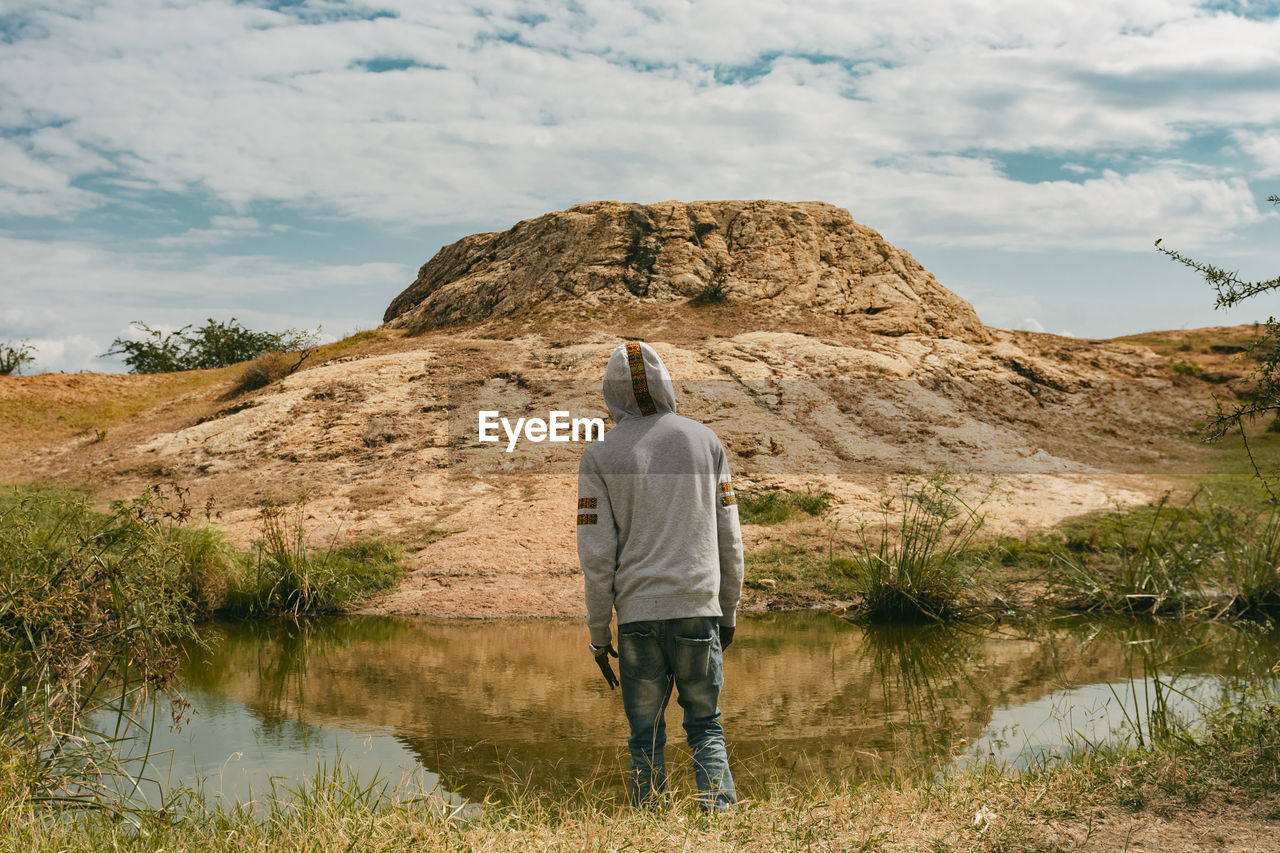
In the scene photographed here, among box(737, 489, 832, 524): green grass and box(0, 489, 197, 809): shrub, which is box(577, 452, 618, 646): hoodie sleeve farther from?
box(737, 489, 832, 524): green grass

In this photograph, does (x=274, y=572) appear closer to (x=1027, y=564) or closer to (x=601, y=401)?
(x=601, y=401)

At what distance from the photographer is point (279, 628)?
9.30m

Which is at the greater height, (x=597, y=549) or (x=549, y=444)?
(x=549, y=444)

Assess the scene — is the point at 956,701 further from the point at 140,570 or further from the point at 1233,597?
the point at 140,570

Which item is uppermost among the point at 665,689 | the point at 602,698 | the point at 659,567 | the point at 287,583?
the point at 659,567

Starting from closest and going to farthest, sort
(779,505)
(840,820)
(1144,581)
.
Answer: (840,820), (1144,581), (779,505)

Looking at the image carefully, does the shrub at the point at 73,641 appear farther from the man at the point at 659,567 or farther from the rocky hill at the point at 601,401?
the rocky hill at the point at 601,401

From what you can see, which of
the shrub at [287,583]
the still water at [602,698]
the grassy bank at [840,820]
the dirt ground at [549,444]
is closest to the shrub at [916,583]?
the still water at [602,698]

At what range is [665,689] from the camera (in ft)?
12.9

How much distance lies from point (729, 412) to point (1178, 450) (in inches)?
346

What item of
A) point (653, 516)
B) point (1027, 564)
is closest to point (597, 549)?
point (653, 516)

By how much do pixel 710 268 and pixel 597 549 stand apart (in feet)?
64.7

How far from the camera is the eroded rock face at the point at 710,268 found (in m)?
22.2

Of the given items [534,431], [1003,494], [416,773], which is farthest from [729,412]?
[416,773]
